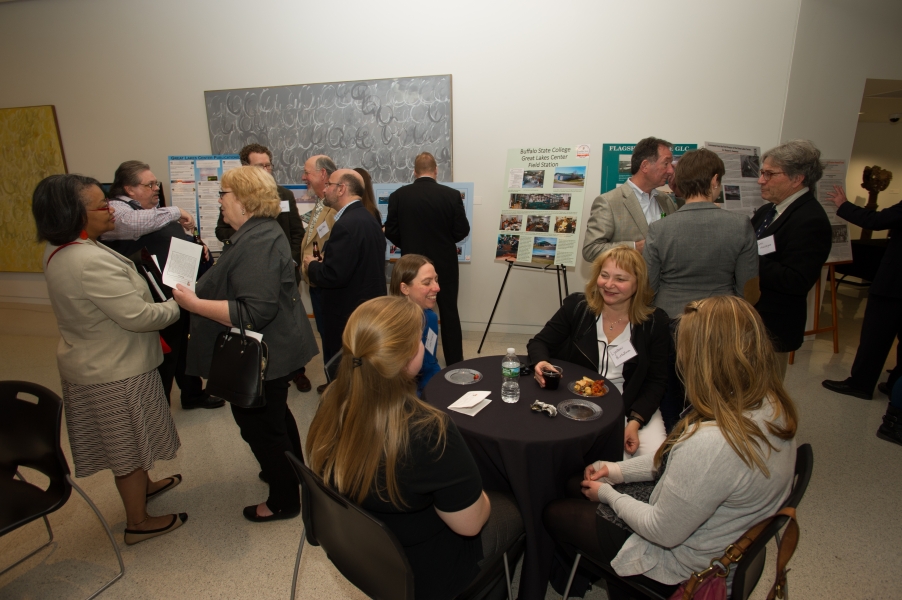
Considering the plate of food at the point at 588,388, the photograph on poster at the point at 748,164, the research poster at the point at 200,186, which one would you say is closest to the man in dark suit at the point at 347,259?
the plate of food at the point at 588,388

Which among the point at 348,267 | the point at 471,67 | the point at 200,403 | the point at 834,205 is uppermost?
the point at 471,67

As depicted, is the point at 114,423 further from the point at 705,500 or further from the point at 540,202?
the point at 540,202

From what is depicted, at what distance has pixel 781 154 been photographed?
8.26 ft

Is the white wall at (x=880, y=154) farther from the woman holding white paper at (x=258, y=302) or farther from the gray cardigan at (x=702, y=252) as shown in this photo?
the woman holding white paper at (x=258, y=302)

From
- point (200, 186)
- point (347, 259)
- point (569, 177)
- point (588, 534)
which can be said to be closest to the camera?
point (588, 534)

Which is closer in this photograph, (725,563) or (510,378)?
(725,563)

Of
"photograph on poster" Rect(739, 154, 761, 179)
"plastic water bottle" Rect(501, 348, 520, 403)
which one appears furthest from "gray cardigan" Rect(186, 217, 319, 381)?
"photograph on poster" Rect(739, 154, 761, 179)

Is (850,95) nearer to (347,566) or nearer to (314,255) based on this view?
(314,255)

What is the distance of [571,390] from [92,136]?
624 cm

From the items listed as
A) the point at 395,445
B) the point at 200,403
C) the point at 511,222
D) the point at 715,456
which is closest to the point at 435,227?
the point at 511,222

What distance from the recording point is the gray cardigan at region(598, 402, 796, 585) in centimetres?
112

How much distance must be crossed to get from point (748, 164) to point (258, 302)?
413cm

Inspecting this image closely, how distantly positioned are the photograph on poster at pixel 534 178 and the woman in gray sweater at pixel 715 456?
2851 mm

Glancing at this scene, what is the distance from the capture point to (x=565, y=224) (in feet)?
12.9
